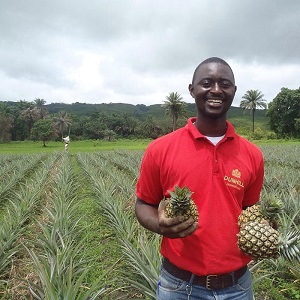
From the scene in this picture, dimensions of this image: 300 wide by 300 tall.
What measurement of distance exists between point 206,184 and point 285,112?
57.1 m

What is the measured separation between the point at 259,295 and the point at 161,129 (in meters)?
69.5

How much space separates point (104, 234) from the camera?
5883mm

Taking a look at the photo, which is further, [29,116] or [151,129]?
[151,129]

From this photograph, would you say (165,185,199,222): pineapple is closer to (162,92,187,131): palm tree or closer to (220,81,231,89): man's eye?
(220,81,231,89): man's eye

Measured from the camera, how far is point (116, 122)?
255 ft

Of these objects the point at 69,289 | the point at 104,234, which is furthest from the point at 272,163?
the point at 69,289

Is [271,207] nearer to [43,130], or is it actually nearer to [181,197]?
[181,197]

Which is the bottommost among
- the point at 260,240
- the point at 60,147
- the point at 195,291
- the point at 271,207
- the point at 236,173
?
the point at 60,147

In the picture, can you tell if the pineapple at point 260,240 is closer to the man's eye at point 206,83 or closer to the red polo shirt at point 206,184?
the red polo shirt at point 206,184

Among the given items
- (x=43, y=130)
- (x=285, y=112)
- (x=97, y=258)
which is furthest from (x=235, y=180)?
(x=285, y=112)

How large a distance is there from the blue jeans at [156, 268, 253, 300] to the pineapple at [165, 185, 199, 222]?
40 centimetres

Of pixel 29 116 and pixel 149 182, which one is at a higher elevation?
pixel 149 182

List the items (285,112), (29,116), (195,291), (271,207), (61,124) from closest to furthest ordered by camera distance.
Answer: (271,207)
(195,291)
(285,112)
(61,124)
(29,116)

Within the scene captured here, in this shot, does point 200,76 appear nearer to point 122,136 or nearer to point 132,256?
point 132,256
